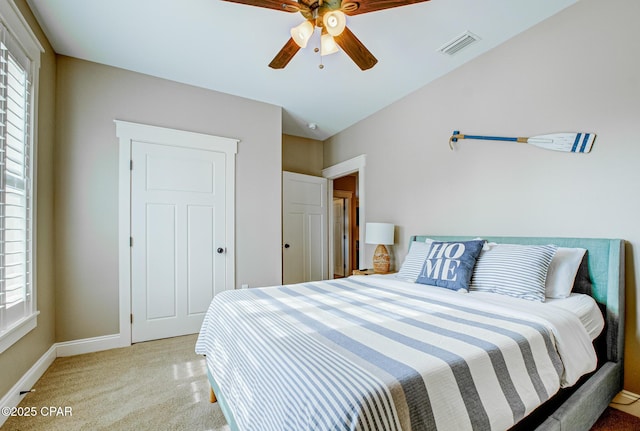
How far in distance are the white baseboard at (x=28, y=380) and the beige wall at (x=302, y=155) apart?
133 inches

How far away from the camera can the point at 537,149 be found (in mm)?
2189

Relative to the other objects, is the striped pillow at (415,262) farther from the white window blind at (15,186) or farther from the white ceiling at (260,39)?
the white window blind at (15,186)

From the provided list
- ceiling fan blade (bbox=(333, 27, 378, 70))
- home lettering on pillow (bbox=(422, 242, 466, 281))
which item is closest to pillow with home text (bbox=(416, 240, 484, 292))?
home lettering on pillow (bbox=(422, 242, 466, 281))

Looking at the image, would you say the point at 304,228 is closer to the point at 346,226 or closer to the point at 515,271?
the point at 346,226

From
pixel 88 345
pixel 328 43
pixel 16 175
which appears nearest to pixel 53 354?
pixel 88 345

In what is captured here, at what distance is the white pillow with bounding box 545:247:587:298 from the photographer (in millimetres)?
1783

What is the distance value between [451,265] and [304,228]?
2.71 m

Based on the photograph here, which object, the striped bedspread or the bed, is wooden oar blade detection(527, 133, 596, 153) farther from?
the striped bedspread

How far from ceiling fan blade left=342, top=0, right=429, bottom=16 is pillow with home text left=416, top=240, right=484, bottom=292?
5.40 feet

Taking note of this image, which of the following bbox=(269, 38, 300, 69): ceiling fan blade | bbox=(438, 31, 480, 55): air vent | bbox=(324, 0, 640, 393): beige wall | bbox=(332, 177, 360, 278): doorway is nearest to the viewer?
bbox=(324, 0, 640, 393): beige wall

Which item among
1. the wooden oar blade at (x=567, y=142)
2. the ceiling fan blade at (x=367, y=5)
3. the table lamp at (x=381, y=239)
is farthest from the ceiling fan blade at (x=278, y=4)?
the table lamp at (x=381, y=239)

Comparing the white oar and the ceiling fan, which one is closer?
the ceiling fan

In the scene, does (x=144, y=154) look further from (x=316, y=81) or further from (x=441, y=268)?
(x=441, y=268)

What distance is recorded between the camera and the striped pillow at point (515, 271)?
1742 millimetres
